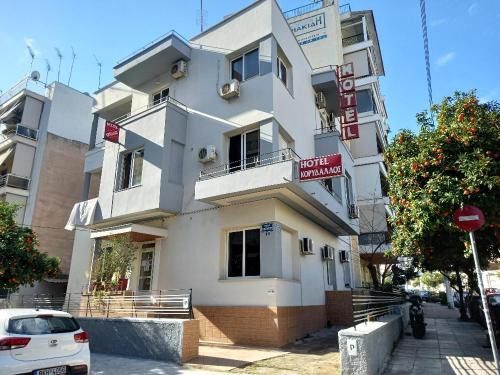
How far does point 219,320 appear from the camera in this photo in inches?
451

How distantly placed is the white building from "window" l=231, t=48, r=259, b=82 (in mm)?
48

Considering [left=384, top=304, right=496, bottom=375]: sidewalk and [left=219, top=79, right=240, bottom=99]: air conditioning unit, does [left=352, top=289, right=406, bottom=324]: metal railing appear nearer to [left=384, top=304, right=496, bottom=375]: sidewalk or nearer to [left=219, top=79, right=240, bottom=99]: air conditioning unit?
[left=384, top=304, right=496, bottom=375]: sidewalk

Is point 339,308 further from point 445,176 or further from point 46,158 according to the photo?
point 46,158

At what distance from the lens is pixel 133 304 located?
12.3 metres

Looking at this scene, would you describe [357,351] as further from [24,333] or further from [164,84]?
[164,84]

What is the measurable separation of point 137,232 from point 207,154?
3805 millimetres

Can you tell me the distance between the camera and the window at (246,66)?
13.8m

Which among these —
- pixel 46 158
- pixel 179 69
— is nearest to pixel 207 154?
pixel 179 69

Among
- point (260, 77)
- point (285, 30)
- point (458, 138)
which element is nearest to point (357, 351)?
point (458, 138)

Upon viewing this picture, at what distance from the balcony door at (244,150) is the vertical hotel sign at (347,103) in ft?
22.8

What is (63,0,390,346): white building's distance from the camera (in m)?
11.4

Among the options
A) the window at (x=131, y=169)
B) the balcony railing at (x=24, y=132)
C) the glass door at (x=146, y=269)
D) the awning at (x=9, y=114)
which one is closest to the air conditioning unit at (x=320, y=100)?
the window at (x=131, y=169)

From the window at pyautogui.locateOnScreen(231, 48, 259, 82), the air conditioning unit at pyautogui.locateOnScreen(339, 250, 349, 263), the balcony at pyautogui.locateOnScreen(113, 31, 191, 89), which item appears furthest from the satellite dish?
the air conditioning unit at pyautogui.locateOnScreen(339, 250, 349, 263)

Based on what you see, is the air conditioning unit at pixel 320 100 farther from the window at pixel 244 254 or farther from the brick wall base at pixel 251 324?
the brick wall base at pixel 251 324
